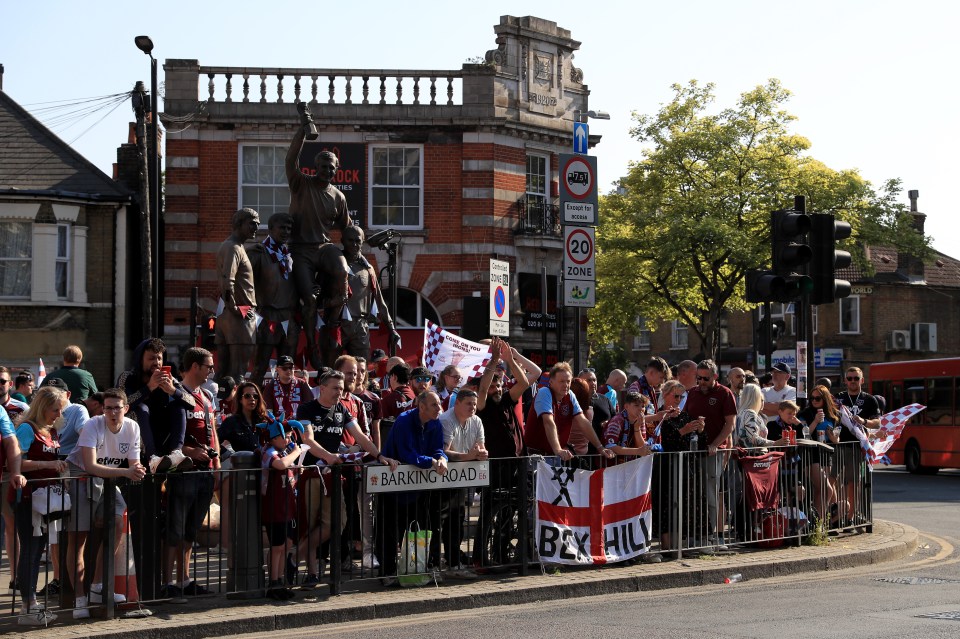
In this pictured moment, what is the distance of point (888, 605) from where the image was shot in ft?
30.6

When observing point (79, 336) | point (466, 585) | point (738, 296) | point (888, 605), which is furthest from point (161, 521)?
point (738, 296)

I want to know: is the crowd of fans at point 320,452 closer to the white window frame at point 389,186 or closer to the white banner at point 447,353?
the white banner at point 447,353

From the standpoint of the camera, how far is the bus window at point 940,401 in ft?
88.2

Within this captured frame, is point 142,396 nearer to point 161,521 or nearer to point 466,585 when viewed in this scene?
point 161,521

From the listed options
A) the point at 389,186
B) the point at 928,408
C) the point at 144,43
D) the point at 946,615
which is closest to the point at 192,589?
the point at 946,615

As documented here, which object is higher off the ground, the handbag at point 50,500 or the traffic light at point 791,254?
the traffic light at point 791,254

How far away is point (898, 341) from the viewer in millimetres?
54094

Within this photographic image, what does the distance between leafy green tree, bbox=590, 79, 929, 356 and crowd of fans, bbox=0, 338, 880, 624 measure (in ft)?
81.5

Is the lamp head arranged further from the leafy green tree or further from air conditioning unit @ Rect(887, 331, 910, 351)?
air conditioning unit @ Rect(887, 331, 910, 351)

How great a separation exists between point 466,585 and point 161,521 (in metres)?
2.51

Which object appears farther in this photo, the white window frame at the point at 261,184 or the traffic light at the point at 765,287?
the white window frame at the point at 261,184

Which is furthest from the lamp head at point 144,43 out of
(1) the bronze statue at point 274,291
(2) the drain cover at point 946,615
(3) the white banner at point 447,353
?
(2) the drain cover at point 946,615

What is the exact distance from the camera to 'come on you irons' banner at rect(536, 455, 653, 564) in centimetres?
1059

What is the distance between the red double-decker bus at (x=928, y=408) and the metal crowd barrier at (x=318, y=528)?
54.6 ft
